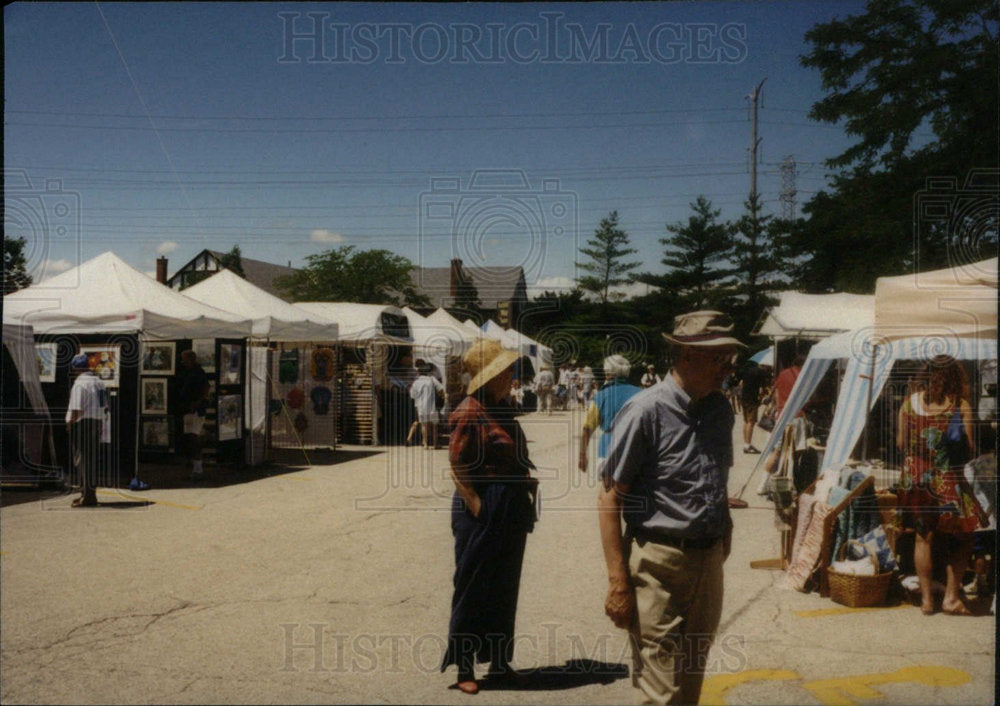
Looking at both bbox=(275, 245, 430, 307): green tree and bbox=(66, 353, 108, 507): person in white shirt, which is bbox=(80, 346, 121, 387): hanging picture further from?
bbox=(275, 245, 430, 307): green tree

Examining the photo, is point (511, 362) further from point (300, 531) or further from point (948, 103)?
point (948, 103)

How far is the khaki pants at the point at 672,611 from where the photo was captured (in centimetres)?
315

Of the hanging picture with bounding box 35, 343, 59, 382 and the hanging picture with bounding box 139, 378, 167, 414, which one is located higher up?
the hanging picture with bounding box 35, 343, 59, 382

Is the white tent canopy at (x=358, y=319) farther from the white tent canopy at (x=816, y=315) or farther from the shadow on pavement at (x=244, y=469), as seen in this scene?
the white tent canopy at (x=816, y=315)

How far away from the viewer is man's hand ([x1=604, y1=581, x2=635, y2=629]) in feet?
10.2

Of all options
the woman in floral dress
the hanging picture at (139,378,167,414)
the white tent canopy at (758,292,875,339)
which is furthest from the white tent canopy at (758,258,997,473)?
the hanging picture at (139,378,167,414)

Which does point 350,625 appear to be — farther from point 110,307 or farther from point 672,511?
point 110,307

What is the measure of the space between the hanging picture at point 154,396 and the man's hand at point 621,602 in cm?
1174

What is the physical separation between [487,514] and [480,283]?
52.9 metres

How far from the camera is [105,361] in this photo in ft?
37.6

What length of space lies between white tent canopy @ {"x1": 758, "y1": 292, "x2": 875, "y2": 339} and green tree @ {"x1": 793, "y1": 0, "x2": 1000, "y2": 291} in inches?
42.7

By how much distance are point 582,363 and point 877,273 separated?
19198 mm

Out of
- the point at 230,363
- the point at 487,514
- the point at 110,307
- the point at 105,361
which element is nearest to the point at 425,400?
the point at 230,363
